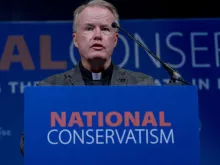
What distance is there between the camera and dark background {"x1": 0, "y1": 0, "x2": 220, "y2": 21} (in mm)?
3020

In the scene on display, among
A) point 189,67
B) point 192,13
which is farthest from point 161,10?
point 189,67

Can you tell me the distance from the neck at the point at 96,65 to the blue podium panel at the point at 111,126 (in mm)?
422

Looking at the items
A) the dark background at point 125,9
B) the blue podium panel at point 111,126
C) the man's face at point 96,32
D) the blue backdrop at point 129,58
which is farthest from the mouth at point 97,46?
the dark background at point 125,9

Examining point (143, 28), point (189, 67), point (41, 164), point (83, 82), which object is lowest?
point (41, 164)

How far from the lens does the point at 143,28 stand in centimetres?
295

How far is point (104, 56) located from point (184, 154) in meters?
0.49

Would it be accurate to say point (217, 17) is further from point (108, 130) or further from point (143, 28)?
point (108, 130)

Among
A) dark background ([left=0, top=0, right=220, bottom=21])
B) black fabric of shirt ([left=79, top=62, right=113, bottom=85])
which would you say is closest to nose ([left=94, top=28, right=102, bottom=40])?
black fabric of shirt ([left=79, top=62, right=113, bottom=85])

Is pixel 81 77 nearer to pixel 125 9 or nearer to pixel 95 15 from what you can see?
pixel 95 15

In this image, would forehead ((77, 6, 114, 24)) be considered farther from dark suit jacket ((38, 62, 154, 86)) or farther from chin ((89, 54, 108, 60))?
dark suit jacket ((38, 62, 154, 86))

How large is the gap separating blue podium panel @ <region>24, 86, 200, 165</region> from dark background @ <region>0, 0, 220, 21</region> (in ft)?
5.96

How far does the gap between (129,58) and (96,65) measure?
120 cm

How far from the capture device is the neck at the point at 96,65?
1.70m

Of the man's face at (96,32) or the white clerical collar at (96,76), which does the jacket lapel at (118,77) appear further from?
the man's face at (96,32)
